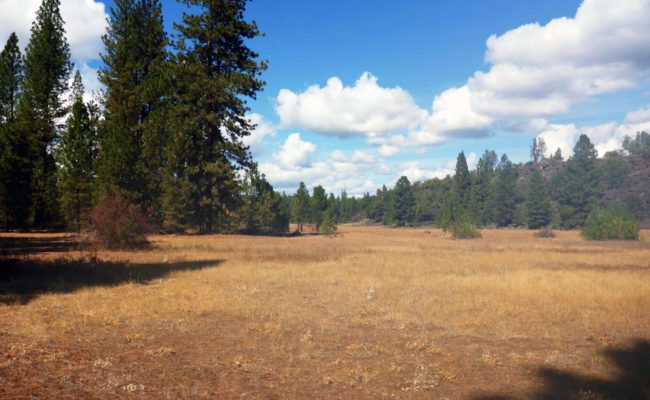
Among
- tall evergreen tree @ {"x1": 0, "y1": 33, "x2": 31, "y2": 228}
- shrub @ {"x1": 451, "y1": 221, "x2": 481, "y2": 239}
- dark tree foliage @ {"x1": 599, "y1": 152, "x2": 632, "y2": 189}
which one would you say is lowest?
shrub @ {"x1": 451, "y1": 221, "x2": 481, "y2": 239}

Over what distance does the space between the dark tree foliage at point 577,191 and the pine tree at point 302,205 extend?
182 ft

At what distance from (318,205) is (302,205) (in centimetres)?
394

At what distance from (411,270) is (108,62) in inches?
Result: 1359

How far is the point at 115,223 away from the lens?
78.3 ft

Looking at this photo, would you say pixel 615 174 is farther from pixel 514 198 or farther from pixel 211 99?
pixel 211 99

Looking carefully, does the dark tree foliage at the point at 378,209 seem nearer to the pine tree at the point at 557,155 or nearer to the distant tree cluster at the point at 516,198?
the distant tree cluster at the point at 516,198

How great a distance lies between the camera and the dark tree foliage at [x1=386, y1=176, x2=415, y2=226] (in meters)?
117

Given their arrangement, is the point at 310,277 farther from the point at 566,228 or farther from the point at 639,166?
the point at 639,166

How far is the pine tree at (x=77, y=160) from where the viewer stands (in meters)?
30.3

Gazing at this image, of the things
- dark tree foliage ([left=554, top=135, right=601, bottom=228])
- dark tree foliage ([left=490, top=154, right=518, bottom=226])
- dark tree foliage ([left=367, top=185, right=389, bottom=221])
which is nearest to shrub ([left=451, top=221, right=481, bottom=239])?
dark tree foliage ([left=554, top=135, right=601, bottom=228])

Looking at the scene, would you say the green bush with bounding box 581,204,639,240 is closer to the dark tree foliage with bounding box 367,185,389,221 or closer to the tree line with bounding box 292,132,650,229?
the tree line with bounding box 292,132,650,229

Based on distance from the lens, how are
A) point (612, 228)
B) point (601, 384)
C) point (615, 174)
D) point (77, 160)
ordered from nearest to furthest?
1. point (601, 384)
2. point (77, 160)
3. point (612, 228)
4. point (615, 174)

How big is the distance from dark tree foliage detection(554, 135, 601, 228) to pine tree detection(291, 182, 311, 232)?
55.3 metres

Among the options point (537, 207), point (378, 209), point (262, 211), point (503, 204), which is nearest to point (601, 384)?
point (262, 211)
